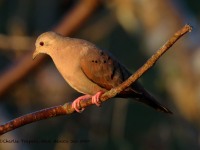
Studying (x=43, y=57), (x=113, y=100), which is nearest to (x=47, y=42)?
(x=43, y=57)

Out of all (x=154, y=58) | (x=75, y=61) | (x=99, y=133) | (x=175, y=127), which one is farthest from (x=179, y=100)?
(x=154, y=58)

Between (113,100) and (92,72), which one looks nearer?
(92,72)

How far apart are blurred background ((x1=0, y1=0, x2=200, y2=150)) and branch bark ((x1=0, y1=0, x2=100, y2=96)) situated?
0.01 m

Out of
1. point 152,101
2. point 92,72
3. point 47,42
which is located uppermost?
point 47,42

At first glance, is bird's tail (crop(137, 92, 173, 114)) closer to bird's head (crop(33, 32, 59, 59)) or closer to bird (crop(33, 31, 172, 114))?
bird (crop(33, 31, 172, 114))

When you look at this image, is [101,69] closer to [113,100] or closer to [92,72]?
[92,72]

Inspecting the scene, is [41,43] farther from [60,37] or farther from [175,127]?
[175,127]

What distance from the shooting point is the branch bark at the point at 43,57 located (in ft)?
23.2

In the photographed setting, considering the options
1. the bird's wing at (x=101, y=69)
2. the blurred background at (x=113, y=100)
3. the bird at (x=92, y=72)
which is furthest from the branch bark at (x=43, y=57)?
the bird's wing at (x=101, y=69)

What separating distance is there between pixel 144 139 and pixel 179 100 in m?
0.95

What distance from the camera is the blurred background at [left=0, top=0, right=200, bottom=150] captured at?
693 cm

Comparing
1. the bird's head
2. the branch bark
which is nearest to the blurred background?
the branch bark

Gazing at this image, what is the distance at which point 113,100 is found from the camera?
327 inches

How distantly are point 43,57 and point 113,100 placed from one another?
4.98 ft
